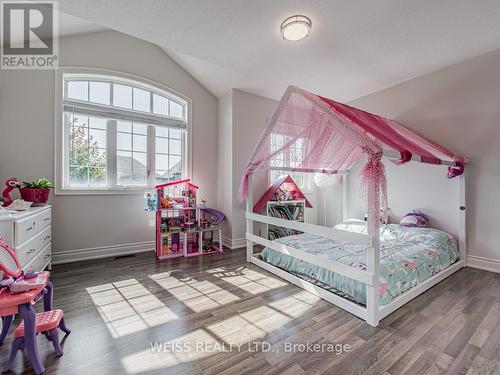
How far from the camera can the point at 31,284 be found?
1.36m

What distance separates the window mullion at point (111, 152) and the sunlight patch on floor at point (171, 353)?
265 cm

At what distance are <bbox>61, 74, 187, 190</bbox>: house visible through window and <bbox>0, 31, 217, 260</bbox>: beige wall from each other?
0.19 m

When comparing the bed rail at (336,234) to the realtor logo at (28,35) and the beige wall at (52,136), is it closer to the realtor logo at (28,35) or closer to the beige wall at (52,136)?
the beige wall at (52,136)

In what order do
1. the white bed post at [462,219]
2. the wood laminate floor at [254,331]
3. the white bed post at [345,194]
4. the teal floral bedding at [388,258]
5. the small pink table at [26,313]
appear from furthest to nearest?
the white bed post at [345,194] < the white bed post at [462,219] < the teal floral bedding at [388,258] < the wood laminate floor at [254,331] < the small pink table at [26,313]

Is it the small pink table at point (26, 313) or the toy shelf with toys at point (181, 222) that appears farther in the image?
the toy shelf with toys at point (181, 222)

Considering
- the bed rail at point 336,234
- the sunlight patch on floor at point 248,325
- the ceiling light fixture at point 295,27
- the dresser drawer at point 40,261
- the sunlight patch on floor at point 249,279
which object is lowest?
the sunlight patch on floor at point 248,325

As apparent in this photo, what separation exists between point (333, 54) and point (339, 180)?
2.28 metres

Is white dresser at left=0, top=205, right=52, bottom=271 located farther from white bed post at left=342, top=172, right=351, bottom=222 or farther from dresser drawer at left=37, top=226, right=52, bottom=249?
white bed post at left=342, top=172, right=351, bottom=222

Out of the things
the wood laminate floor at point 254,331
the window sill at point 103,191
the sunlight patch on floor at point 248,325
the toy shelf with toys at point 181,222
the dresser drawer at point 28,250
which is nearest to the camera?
the wood laminate floor at point 254,331

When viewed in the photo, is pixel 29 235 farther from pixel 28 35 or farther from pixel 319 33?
pixel 319 33

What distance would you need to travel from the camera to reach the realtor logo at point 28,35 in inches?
90.8

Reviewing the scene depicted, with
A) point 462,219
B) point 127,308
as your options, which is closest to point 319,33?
point 462,219

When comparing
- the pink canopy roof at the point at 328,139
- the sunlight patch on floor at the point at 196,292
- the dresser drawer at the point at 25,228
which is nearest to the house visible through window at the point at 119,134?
the dresser drawer at the point at 25,228

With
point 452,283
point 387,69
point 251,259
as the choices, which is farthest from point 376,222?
point 387,69
